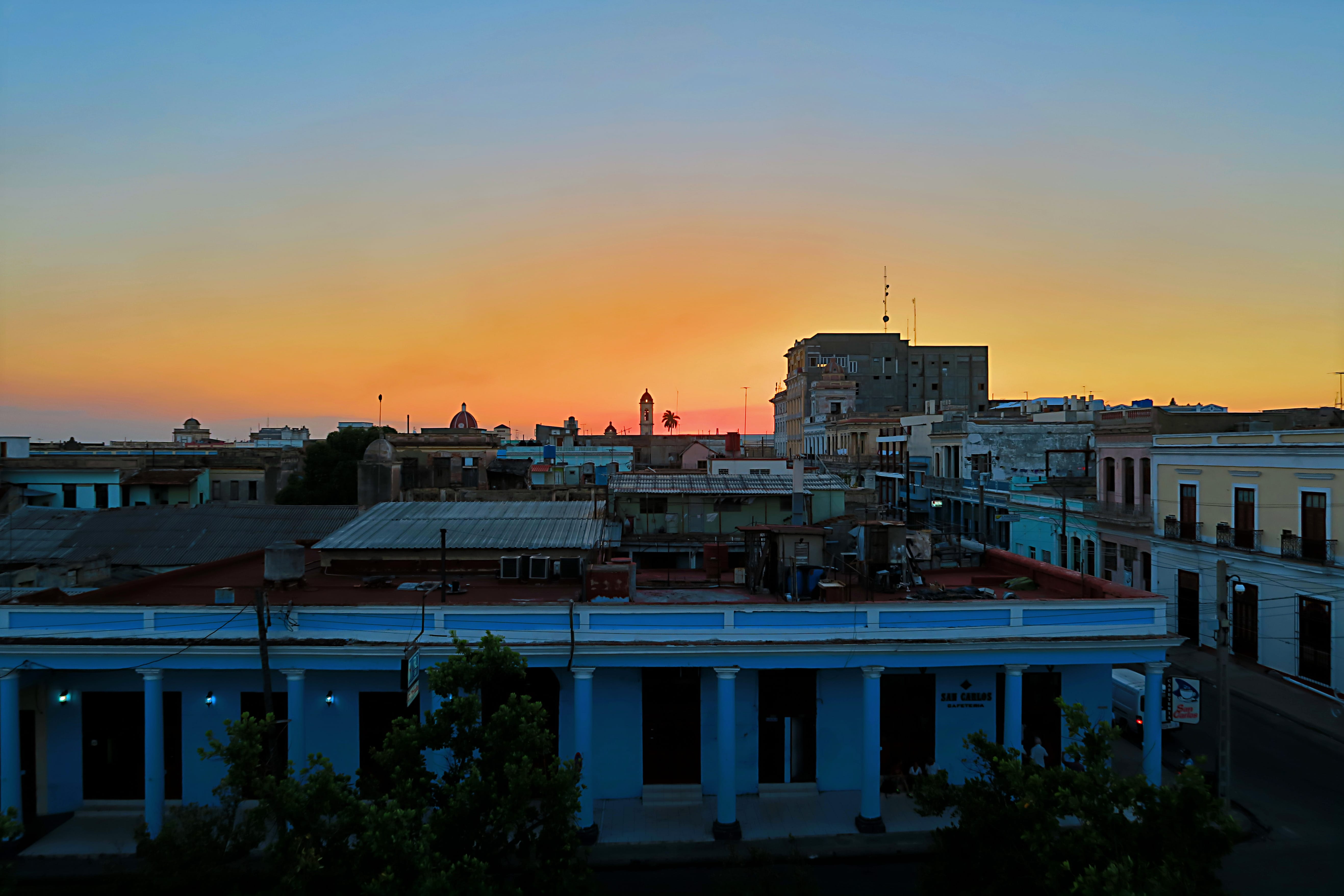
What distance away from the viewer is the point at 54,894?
481 inches

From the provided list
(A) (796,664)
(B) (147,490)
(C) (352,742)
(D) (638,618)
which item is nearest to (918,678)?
(A) (796,664)

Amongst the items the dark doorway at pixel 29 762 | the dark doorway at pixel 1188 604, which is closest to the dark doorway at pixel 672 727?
the dark doorway at pixel 29 762

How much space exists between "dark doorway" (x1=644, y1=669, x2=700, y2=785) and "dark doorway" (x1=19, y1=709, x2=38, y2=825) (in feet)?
38.6

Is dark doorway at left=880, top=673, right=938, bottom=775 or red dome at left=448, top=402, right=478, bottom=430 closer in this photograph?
dark doorway at left=880, top=673, right=938, bottom=775

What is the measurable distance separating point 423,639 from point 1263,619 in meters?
28.4

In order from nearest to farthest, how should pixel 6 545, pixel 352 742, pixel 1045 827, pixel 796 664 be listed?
1. pixel 1045 827
2. pixel 796 664
3. pixel 352 742
4. pixel 6 545

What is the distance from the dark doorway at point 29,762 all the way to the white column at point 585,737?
34.7ft

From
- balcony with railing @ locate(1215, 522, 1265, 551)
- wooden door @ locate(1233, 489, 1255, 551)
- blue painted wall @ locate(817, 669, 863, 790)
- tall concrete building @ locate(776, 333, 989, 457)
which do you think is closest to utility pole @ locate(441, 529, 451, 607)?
blue painted wall @ locate(817, 669, 863, 790)

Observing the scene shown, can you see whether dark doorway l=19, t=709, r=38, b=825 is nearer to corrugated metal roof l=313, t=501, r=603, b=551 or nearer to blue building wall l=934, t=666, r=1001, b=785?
corrugated metal roof l=313, t=501, r=603, b=551

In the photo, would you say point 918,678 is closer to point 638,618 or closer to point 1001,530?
point 638,618

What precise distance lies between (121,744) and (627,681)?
1005cm

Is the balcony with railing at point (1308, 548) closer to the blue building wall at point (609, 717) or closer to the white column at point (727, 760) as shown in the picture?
the blue building wall at point (609, 717)

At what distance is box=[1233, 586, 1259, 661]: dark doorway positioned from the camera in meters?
27.8

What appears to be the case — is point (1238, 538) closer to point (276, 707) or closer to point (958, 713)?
point (958, 713)
